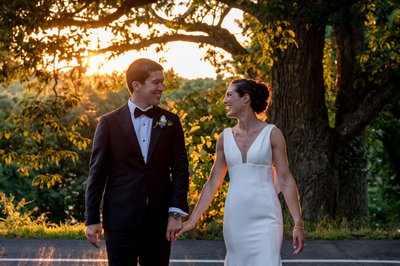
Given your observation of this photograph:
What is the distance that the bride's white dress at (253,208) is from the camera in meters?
5.98

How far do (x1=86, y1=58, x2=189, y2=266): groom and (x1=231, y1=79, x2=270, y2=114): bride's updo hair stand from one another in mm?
645

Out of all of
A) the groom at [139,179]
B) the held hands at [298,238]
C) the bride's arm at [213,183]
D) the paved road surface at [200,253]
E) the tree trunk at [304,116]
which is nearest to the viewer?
the groom at [139,179]

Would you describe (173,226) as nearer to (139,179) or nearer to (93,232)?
(139,179)

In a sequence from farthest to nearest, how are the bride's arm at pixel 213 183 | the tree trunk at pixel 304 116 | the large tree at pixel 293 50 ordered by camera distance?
the tree trunk at pixel 304 116 < the large tree at pixel 293 50 < the bride's arm at pixel 213 183

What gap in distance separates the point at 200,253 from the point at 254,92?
4701 mm

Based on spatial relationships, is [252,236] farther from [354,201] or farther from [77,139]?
[354,201]

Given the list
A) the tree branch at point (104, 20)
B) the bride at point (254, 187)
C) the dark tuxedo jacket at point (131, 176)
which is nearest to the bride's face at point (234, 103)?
the bride at point (254, 187)

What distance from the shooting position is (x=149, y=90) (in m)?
5.71

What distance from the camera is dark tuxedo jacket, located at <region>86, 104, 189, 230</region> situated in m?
5.63

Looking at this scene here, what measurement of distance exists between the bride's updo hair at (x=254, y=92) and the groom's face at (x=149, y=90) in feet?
2.22

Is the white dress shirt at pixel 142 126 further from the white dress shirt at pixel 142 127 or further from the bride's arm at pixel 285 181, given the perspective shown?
the bride's arm at pixel 285 181

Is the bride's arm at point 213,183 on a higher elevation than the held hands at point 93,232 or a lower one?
higher

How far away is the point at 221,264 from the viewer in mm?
9844

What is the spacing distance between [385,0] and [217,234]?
484cm
